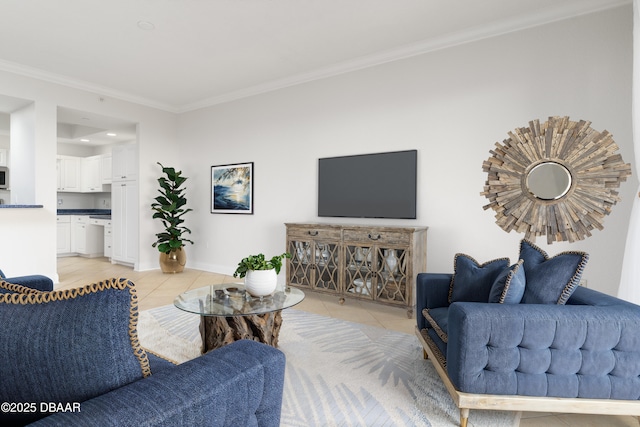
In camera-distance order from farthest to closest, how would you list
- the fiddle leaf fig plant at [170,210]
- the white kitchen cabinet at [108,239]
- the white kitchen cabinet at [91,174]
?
the white kitchen cabinet at [91,174] < the white kitchen cabinet at [108,239] < the fiddle leaf fig plant at [170,210]

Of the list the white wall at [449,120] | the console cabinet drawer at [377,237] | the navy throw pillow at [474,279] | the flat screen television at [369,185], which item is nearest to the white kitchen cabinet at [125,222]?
the white wall at [449,120]

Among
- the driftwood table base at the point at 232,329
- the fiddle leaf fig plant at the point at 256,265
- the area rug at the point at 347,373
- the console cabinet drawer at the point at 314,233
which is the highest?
the console cabinet drawer at the point at 314,233

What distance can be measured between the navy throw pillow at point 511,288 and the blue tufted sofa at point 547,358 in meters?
0.09

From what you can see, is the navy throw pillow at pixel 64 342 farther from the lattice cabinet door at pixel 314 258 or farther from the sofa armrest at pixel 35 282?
the lattice cabinet door at pixel 314 258

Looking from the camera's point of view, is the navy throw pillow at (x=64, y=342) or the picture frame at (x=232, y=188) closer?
the navy throw pillow at (x=64, y=342)

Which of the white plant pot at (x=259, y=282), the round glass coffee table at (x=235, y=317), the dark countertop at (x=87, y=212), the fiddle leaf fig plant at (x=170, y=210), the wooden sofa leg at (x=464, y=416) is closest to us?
the wooden sofa leg at (x=464, y=416)

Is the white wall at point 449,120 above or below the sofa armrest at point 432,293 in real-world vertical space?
above

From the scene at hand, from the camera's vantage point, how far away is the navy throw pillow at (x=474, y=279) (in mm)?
2172

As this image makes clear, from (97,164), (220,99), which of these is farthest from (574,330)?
(97,164)

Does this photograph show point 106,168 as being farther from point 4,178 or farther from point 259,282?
point 259,282

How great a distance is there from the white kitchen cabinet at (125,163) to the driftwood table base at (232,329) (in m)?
4.44

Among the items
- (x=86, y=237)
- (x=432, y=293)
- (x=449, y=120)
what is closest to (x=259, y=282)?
(x=432, y=293)

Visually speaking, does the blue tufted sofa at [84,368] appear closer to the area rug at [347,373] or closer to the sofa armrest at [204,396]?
the sofa armrest at [204,396]

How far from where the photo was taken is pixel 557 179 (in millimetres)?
2502
